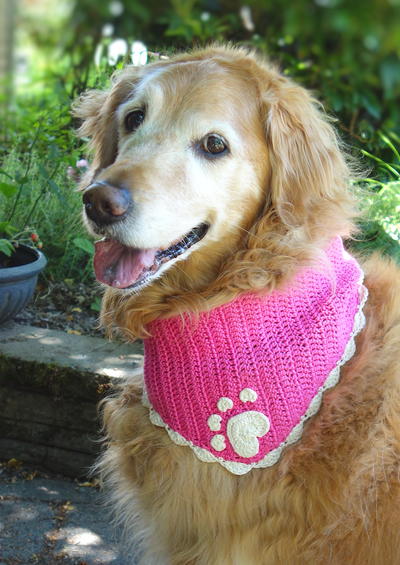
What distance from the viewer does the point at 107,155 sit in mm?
2270

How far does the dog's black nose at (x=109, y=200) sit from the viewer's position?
5.73ft

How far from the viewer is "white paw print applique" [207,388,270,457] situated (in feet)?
5.96

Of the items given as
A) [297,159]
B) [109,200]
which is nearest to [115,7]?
[109,200]

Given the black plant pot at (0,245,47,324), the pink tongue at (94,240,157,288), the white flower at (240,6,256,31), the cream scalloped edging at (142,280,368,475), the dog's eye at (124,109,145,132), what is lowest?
the black plant pot at (0,245,47,324)

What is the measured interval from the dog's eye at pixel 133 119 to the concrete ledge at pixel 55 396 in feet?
3.87

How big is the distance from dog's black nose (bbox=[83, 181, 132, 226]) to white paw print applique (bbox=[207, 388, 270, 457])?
61cm

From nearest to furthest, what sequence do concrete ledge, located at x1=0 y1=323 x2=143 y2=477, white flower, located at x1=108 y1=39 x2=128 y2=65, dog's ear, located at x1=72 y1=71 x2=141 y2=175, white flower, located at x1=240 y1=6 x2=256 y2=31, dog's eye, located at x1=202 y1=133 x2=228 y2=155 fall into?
dog's eye, located at x1=202 y1=133 x2=228 y2=155 < dog's ear, located at x1=72 y1=71 x2=141 y2=175 < concrete ledge, located at x1=0 y1=323 x2=143 y2=477 < white flower, located at x1=108 y1=39 x2=128 y2=65 < white flower, located at x1=240 y1=6 x2=256 y2=31

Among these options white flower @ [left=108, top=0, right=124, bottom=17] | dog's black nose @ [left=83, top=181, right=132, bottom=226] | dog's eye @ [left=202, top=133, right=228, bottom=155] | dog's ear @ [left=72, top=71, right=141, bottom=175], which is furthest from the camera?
dog's ear @ [left=72, top=71, right=141, bottom=175]

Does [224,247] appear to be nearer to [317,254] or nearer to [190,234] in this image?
→ [190,234]

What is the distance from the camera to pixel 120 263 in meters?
1.88

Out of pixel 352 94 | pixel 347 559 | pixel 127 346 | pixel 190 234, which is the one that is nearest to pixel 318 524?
pixel 347 559

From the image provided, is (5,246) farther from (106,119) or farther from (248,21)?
(248,21)

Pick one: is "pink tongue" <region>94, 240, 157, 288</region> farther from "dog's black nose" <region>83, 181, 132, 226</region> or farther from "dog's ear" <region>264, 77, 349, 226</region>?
"dog's ear" <region>264, 77, 349, 226</region>

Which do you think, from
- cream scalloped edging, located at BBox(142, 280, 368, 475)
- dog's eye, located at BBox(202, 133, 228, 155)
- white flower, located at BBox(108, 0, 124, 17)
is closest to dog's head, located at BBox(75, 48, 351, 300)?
dog's eye, located at BBox(202, 133, 228, 155)
